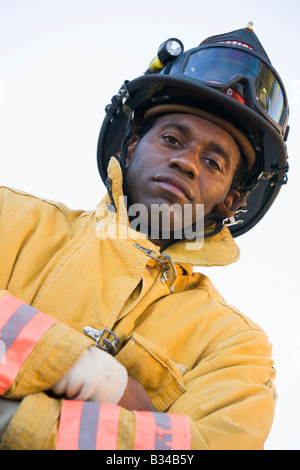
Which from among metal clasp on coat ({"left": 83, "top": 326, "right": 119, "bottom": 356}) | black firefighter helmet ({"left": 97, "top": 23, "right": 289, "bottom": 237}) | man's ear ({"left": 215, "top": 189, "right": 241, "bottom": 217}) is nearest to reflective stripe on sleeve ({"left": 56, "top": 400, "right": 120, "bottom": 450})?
metal clasp on coat ({"left": 83, "top": 326, "right": 119, "bottom": 356})

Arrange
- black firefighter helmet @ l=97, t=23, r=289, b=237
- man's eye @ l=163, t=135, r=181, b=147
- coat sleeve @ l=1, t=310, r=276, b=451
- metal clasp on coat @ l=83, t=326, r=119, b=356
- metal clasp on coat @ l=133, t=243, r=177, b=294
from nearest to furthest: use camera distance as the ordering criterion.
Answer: coat sleeve @ l=1, t=310, r=276, b=451, metal clasp on coat @ l=83, t=326, r=119, b=356, metal clasp on coat @ l=133, t=243, r=177, b=294, man's eye @ l=163, t=135, r=181, b=147, black firefighter helmet @ l=97, t=23, r=289, b=237

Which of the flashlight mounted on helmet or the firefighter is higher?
the flashlight mounted on helmet

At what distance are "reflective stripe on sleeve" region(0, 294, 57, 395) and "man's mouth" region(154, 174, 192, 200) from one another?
1.49 m

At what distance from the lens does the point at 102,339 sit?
7.70ft

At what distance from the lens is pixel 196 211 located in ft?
11.0

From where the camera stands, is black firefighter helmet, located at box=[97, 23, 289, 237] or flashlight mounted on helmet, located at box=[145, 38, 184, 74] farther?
flashlight mounted on helmet, located at box=[145, 38, 184, 74]

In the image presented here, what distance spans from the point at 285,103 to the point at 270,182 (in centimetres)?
64

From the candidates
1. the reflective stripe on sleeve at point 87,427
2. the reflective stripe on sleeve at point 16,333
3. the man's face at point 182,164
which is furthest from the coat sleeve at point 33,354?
the man's face at point 182,164

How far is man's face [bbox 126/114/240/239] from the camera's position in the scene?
3.18 metres

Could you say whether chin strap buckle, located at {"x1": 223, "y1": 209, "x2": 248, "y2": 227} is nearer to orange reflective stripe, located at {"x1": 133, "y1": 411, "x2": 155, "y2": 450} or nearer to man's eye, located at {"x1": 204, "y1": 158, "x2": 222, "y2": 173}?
man's eye, located at {"x1": 204, "y1": 158, "x2": 222, "y2": 173}

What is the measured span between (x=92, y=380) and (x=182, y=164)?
1.74m

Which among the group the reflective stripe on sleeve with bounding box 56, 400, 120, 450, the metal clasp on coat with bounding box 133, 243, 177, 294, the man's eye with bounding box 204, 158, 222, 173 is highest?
the man's eye with bounding box 204, 158, 222, 173
